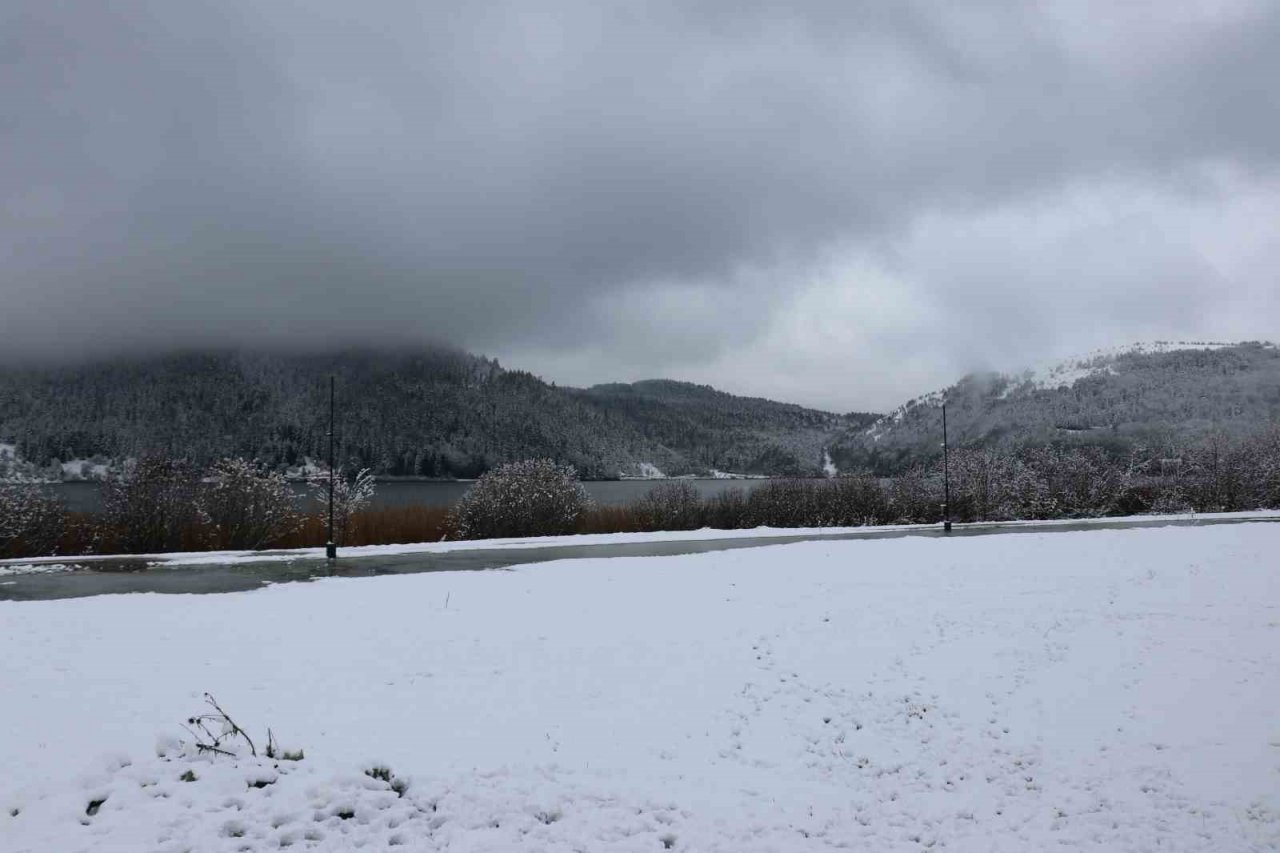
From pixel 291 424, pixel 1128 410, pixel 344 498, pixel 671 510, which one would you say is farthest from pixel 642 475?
pixel 344 498

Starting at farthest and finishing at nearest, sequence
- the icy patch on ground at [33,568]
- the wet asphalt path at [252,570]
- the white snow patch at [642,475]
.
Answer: the white snow patch at [642,475]
the icy patch on ground at [33,568]
the wet asphalt path at [252,570]

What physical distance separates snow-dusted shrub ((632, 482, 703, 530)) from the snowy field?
24639 millimetres

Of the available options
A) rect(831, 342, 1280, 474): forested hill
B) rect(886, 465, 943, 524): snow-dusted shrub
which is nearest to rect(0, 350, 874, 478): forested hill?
rect(831, 342, 1280, 474): forested hill

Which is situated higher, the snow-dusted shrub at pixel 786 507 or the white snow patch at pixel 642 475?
the white snow patch at pixel 642 475

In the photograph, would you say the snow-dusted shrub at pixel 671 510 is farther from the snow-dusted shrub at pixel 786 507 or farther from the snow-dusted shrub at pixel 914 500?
the snow-dusted shrub at pixel 914 500

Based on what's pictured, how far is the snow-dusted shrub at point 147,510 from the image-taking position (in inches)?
1134

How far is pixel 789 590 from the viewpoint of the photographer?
17125 mm

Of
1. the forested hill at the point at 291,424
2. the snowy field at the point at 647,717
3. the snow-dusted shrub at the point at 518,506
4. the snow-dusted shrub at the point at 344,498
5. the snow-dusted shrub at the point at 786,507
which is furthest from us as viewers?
the forested hill at the point at 291,424

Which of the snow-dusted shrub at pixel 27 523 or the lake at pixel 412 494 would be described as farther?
the lake at pixel 412 494

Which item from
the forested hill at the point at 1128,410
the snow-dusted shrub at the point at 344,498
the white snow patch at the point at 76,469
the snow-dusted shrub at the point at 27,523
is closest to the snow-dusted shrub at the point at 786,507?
the snow-dusted shrub at the point at 344,498

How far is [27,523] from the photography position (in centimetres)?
2734

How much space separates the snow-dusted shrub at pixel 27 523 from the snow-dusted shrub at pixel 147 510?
1579 mm

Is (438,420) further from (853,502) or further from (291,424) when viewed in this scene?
(853,502)

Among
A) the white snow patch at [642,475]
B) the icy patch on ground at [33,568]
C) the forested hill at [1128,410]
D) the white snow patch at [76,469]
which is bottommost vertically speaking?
the icy patch on ground at [33,568]
